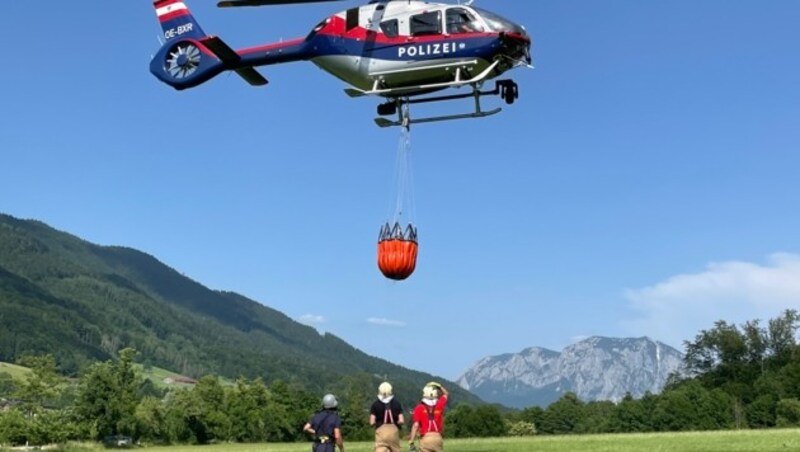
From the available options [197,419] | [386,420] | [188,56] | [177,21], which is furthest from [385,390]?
[197,419]

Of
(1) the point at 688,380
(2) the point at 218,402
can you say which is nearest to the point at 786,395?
(1) the point at 688,380

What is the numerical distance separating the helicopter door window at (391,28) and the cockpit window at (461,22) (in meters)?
1.34

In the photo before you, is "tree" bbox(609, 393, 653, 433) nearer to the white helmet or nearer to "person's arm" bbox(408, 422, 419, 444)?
"person's arm" bbox(408, 422, 419, 444)

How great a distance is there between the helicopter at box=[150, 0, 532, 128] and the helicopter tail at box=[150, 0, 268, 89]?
685 mm

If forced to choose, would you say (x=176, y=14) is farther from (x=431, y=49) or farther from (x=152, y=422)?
(x=152, y=422)

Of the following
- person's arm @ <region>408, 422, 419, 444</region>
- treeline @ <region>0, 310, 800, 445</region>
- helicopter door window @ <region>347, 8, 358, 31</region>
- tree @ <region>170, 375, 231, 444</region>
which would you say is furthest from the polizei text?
tree @ <region>170, 375, 231, 444</region>

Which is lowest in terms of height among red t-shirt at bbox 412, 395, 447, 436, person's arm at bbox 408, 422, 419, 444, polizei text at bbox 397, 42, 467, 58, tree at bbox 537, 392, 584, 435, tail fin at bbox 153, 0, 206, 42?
tree at bbox 537, 392, 584, 435

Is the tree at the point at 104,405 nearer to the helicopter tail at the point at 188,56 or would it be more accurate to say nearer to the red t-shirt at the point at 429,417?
the helicopter tail at the point at 188,56

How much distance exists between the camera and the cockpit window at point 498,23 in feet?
66.7

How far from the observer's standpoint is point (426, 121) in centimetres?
2089

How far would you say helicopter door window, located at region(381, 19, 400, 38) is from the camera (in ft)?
69.1

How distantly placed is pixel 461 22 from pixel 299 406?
101 meters

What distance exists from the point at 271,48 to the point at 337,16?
2.52 metres

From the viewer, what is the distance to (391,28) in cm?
2117
